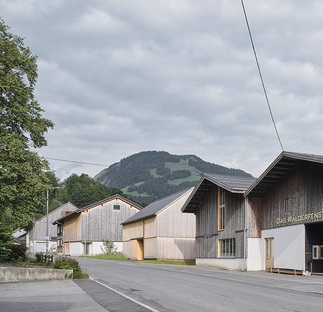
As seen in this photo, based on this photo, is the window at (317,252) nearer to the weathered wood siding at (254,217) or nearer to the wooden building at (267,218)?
the wooden building at (267,218)

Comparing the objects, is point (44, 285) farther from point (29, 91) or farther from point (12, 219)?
point (29, 91)

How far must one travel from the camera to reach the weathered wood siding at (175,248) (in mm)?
52094

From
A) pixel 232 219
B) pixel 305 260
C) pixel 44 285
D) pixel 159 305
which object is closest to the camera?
pixel 159 305

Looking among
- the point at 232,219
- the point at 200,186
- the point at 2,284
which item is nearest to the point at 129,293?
the point at 2,284

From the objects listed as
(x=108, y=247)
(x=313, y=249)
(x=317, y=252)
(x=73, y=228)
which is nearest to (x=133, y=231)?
(x=108, y=247)

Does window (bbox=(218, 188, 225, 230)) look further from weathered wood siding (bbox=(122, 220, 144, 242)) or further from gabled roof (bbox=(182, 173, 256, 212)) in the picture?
weathered wood siding (bbox=(122, 220, 144, 242))

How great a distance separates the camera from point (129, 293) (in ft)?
51.8

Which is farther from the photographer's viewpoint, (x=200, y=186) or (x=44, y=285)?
(x=200, y=186)

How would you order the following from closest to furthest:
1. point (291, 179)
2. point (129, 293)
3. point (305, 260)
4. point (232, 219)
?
point (129, 293)
point (305, 260)
point (291, 179)
point (232, 219)

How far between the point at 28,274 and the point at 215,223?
20.7 m

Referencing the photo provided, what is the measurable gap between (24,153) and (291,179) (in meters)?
16.9

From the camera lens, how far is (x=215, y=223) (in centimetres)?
3959

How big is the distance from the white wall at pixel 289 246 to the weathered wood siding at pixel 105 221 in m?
41.6

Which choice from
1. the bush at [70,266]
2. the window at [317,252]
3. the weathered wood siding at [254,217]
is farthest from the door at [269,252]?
the bush at [70,266]
